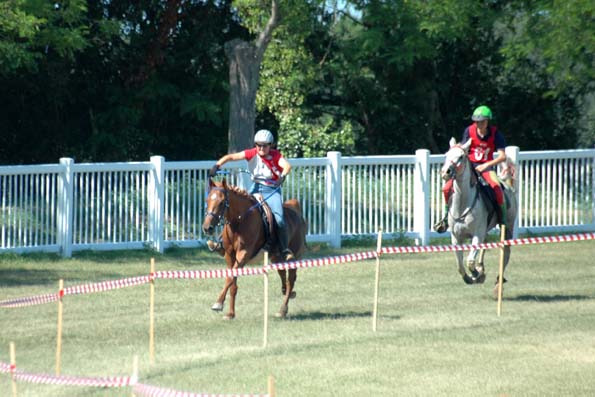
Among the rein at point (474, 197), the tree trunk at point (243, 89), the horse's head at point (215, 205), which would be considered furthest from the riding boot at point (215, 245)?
the tree trunk at point (243, 89)

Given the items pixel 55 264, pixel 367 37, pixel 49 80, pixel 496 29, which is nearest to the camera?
pixel 55 264

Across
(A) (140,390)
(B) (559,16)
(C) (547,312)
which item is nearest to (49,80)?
(B) (559,16)

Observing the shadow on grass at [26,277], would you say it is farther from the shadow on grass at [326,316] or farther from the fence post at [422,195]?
the fence post at [422,195]

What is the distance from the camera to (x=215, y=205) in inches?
640

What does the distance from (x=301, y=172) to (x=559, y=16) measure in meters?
7.69

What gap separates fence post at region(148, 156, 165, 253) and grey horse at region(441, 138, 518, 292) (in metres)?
6.92

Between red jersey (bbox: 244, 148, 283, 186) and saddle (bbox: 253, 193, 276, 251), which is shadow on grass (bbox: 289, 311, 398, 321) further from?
red jersey (bbox: 244, 148, 283, 186)

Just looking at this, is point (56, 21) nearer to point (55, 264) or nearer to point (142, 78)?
point (142, 78)

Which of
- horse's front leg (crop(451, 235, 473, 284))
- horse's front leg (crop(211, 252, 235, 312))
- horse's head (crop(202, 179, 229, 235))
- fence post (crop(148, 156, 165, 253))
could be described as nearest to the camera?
horse's head (crop(202, 179, 229, 235))

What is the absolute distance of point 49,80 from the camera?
3203cm

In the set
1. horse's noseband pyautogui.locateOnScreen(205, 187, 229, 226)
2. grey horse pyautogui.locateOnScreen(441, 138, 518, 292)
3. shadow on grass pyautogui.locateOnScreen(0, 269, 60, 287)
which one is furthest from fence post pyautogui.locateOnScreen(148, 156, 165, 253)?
horse's noseband pyautogui.locateOnScreen(205, 187, 229, 226)

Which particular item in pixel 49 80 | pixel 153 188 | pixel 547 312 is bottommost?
pixel 547 312

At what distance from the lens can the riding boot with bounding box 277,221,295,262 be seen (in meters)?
17.4

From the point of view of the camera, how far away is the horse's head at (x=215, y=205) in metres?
16.1
